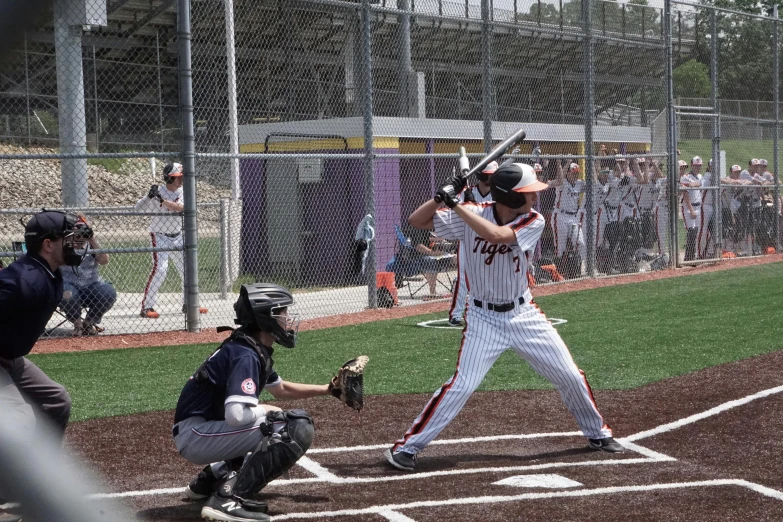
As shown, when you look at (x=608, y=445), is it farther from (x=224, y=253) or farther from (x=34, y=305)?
(x=224, y=253)

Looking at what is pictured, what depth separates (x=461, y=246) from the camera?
361 inches

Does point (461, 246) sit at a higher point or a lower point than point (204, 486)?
higher

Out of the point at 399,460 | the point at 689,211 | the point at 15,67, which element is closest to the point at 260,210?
the point at 689,211

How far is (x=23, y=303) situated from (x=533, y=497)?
2.58 m

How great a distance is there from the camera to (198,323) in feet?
35.0

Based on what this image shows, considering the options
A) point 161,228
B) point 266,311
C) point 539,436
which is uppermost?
point 161,228

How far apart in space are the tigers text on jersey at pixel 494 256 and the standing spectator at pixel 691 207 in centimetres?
1247

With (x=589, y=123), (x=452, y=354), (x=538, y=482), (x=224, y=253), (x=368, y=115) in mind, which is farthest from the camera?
(x=589, y=123)

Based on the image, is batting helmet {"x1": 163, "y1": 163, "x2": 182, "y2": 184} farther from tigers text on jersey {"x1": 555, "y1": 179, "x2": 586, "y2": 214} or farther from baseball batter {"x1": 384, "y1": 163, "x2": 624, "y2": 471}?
tigers text on jersey {"x1": 555, "y1": 179, "x2": 586, "y2": 214}

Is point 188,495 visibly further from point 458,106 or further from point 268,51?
point 458,106

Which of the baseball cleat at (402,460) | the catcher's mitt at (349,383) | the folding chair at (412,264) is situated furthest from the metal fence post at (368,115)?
the catcher's mitt at (349,383)

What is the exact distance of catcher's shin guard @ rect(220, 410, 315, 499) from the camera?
4215 millimetres

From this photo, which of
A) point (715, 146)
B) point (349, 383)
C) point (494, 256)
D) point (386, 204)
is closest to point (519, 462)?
point (494, 256)

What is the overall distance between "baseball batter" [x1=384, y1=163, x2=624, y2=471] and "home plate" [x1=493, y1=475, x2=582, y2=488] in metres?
0.51
